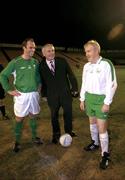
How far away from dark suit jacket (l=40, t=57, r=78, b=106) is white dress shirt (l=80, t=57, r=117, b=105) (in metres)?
1.19

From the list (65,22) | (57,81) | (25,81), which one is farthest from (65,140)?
(65,22)

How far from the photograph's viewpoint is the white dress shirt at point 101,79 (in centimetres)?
570

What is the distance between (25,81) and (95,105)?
5.84 feet

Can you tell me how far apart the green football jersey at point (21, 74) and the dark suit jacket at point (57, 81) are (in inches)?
14.9

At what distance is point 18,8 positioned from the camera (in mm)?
36438

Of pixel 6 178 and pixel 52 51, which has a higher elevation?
pixel 52 51

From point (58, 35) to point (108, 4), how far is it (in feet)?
29.9

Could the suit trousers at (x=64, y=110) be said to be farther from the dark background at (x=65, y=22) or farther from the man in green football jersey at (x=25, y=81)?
the dark background at (x=65, y=22)

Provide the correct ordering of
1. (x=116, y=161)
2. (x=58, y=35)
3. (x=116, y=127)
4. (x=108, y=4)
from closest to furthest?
(x=116, y=161), (x=116, y=127), (x=58, y=35), (x=108, y=4)

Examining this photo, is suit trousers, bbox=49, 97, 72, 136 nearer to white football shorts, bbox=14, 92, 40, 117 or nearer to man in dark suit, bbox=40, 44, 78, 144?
man in dark suit, bbox=40, 44, 78, 144

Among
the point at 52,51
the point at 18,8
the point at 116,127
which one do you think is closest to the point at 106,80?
the point at 52,51

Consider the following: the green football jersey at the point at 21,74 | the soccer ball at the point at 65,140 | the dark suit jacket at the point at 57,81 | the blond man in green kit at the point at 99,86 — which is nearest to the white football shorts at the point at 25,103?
the green football jersey at the point at 21,74

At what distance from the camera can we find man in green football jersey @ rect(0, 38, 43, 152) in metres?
6.80

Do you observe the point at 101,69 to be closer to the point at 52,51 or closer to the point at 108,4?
the point at 52,51
